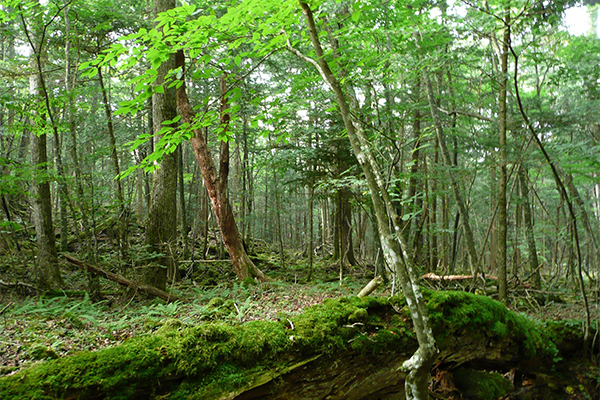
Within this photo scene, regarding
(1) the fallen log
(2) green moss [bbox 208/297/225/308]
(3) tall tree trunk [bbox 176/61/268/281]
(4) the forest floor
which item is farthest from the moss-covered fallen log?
(3) tall tree trunk [bbox 176/61/268/281]

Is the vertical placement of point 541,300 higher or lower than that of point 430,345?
lower

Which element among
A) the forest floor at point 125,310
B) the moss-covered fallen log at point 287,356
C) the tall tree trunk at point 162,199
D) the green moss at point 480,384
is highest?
the tall tree trunk at point 162,199

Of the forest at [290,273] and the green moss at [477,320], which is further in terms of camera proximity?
the green moss at [477,320]

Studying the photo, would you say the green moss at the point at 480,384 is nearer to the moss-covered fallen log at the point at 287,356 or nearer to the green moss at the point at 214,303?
the moss-covered fallen log at the point at 287,356

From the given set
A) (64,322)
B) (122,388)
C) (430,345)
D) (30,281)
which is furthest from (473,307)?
(30,281)

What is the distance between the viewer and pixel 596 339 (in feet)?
18.1

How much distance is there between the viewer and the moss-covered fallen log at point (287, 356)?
2.33 meters

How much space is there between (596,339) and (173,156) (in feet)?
29.1

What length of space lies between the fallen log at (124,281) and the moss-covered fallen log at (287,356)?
3.63 m

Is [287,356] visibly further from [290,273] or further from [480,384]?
[290,273]

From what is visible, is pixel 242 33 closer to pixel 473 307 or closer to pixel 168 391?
pixel 168 391

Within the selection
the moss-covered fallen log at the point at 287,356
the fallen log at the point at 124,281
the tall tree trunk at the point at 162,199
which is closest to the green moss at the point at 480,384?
the moss-covered fallen log at the point at 287,356

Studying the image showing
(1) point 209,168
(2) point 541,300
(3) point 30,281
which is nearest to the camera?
(3) point 30,281

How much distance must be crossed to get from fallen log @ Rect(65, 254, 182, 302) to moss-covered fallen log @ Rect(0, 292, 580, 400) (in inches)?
143
